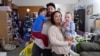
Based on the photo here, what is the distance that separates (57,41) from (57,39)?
40mm

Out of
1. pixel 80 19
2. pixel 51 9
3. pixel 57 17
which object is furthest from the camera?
pixel 80 19

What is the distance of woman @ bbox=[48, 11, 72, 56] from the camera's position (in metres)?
2.25

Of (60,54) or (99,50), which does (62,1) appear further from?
(60,54)

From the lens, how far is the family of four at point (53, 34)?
7.48 ft

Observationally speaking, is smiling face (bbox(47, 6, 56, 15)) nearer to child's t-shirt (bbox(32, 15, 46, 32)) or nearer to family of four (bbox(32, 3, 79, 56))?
family of four (bbox(32, 3, 79, 56))

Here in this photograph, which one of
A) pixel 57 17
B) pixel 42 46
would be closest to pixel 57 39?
pixel 57 17

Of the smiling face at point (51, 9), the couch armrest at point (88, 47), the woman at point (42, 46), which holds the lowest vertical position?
the couch armrest at point (88, 47)

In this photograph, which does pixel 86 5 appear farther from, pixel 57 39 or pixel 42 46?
pixel 57 39

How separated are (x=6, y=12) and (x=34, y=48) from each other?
5.61 m

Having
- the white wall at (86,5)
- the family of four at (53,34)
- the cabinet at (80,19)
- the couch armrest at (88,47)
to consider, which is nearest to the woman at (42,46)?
the family of four at (53,34)

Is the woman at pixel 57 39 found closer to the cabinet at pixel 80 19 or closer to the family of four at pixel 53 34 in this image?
the family of four at pixel 53 34

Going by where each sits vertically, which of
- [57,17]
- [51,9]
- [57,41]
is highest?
[51,9]

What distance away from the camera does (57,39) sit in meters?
2.27

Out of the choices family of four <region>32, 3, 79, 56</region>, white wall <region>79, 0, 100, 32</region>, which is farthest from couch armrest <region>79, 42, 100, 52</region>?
white wall <region>79, 0, 100, 32</region>
